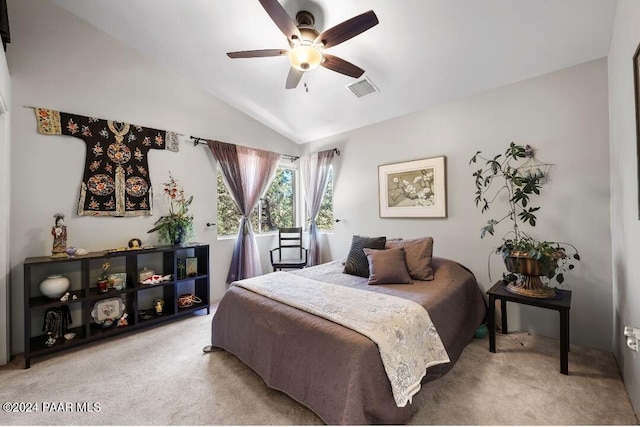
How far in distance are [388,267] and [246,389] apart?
1.50 m

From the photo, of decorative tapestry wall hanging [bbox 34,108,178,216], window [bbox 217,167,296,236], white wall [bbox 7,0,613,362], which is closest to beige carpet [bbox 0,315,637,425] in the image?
white wall [bbox 7,0,613,362]

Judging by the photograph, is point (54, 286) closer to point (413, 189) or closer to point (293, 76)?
point (293, 76)

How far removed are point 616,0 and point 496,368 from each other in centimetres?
269

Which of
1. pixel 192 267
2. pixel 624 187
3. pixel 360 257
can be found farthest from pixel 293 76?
pixel 624 187

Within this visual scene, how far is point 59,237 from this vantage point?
8.08 feet

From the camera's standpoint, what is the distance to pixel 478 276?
2859 millimetres

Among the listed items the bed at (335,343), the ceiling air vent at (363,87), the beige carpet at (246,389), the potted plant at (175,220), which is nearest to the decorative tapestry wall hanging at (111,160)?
the potted plant at (175,220)

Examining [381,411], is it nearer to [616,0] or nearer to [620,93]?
[620,93]

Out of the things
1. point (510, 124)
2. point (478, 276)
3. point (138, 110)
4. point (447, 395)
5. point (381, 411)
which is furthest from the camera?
point (138, 110)

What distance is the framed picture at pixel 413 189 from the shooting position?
308 centimetres

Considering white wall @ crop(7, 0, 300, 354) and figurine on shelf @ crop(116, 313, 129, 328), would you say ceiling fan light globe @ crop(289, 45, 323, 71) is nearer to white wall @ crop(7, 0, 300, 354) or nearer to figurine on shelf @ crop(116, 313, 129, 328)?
white wall @ crop(7, 0, 300, 354)

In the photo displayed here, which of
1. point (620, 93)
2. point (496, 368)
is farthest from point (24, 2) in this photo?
point (496, 368)

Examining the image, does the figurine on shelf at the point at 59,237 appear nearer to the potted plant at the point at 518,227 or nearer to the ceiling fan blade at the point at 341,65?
the ceiling fan blade at the point at 341,65

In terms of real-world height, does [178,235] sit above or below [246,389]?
above
